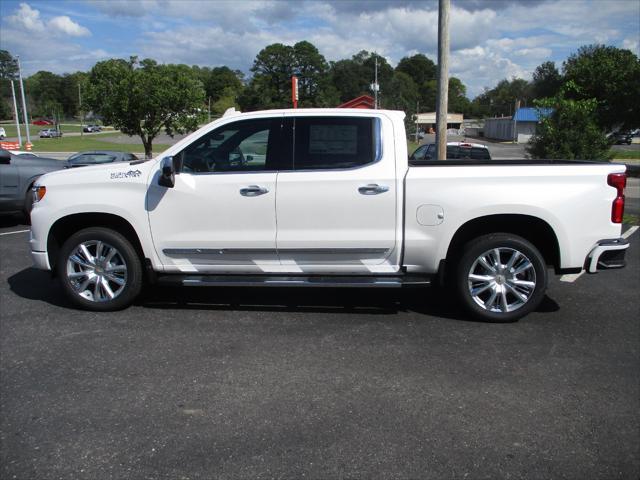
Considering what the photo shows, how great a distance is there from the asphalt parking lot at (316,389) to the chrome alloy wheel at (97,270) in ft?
0.73

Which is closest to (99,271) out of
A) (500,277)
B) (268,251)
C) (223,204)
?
(223,204)

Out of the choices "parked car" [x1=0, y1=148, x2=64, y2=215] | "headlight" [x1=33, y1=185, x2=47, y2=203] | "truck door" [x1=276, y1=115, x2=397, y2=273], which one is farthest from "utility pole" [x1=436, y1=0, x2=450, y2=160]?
"parked car" [x1=0, y1=148, x2=64, y2=215]

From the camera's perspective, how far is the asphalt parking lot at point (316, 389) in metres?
3.06

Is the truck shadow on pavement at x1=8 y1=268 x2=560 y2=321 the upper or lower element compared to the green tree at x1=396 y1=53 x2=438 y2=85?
lower

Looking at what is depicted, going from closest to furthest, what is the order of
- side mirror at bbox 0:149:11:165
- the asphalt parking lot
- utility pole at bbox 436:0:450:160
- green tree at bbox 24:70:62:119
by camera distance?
the asphalt parking lot → utility pole at bbox 436:0:450:160 → side mirror at bbox 0:149:11:165 → green tree at bbox 24:70:62:119

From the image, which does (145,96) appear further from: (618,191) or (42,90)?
(42,90)

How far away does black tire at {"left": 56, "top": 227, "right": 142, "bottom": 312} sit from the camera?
17.6 feet

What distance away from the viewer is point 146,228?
208 inches

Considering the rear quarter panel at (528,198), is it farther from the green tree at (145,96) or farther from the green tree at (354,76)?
the green tree at (354,76)

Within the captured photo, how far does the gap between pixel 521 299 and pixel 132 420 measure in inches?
136

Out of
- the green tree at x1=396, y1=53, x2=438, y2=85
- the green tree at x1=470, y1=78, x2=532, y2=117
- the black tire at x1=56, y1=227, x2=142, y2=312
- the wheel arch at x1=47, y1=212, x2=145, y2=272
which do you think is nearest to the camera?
the black tire at x1=56, y1=227, x2=142, y2=312

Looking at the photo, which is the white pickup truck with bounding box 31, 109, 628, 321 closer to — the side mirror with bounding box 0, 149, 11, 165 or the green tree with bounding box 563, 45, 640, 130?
the side mirror with bounding box 0, 149, 11, 165

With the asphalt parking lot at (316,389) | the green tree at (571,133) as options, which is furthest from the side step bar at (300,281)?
the green tree at (571,133)

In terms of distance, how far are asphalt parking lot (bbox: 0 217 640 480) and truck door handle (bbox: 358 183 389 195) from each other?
119cm
